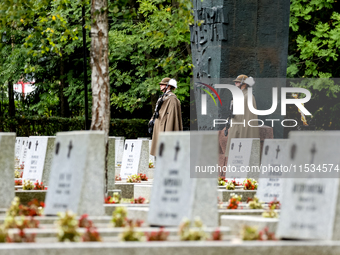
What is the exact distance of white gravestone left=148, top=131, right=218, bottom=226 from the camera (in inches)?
251

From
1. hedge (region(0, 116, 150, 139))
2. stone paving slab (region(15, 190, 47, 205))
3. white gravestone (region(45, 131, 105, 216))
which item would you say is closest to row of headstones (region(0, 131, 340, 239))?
white gravestone (region(45, 131, 105, 216))

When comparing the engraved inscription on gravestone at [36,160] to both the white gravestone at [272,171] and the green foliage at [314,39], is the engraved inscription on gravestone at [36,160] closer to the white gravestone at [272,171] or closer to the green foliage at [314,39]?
the white gravestone at [272,171]

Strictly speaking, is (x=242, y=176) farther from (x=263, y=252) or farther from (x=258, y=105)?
(x=263, y=252)

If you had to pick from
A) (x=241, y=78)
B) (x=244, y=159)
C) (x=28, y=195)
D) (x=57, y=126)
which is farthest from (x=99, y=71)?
(x=57, y=126)

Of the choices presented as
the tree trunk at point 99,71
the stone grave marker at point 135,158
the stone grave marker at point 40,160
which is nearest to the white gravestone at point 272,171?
the tree trunk at point 99,71

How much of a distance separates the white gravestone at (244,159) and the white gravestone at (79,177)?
16.2 feet

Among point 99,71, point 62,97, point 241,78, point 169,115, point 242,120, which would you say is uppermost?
point 62,97

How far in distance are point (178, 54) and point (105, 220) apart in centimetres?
1764

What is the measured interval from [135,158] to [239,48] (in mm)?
3417

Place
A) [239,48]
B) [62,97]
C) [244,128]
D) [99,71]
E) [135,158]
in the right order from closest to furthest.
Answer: [99,71], [244,128], [135,158], [239,48], [62,97]

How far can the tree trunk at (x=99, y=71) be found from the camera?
9.09 metres

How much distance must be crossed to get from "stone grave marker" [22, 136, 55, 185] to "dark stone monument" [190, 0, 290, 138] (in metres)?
4.40

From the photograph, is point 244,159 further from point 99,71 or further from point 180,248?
point 180,248

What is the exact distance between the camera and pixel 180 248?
205 inches
